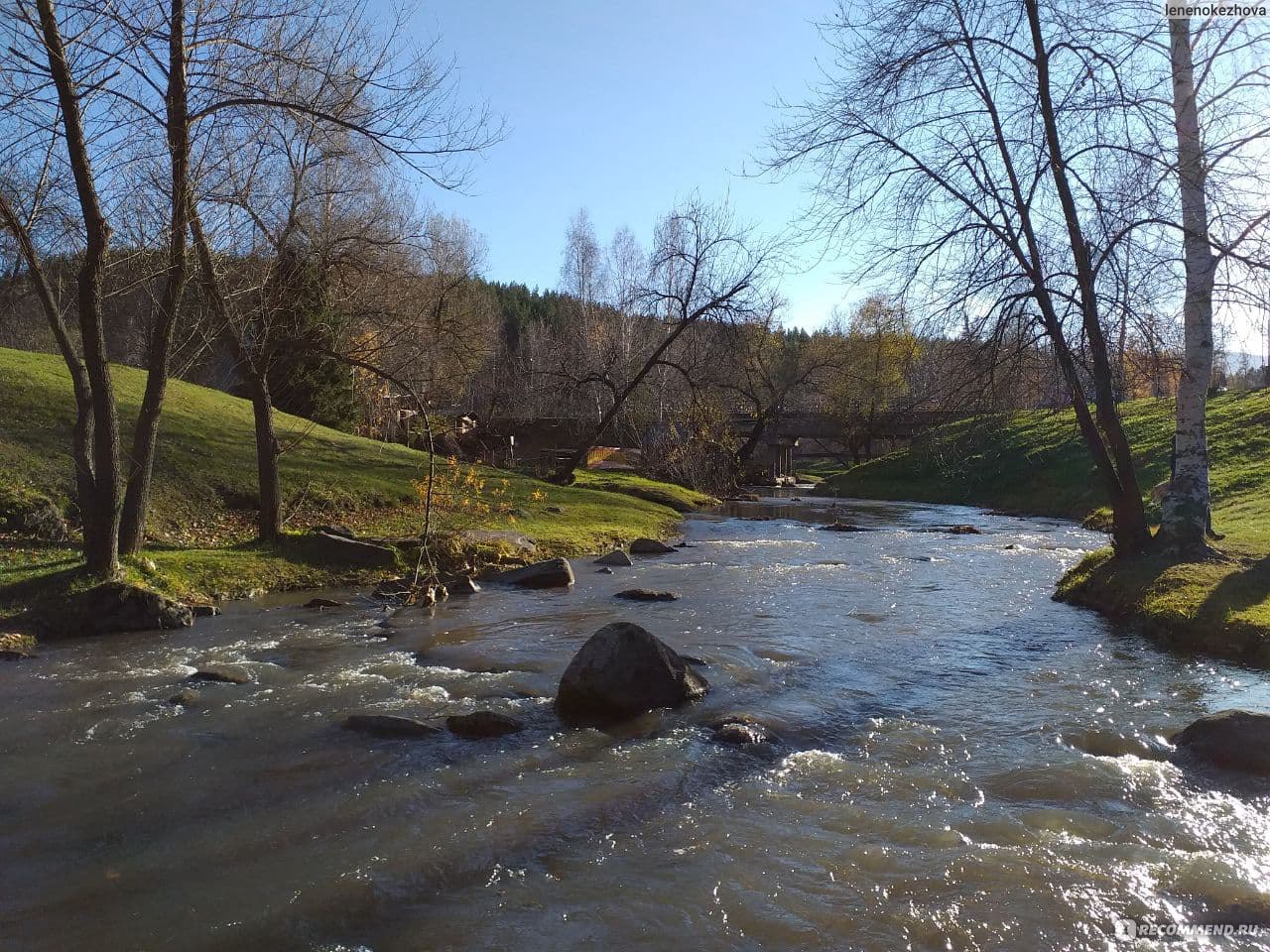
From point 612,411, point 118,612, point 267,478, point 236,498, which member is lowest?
point 118,612

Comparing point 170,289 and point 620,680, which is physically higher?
point 170,289

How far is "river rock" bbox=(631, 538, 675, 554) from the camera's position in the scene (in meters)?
18.4

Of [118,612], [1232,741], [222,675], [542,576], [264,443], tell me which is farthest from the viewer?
[264,443]

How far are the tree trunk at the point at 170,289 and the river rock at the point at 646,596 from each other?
700 cm

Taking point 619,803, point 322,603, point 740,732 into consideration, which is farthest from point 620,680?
point 322,603

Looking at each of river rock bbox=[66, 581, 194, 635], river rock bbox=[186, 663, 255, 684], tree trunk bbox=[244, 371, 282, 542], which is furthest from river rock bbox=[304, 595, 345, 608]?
river rock bbox=[186, 663, 255, 684]

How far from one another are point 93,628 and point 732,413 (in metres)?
36.7

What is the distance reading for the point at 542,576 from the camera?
46.5ft

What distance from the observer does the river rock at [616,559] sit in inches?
655

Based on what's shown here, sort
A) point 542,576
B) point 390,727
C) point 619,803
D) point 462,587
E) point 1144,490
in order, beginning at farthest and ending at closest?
point 1144,490, point 542,576, point 462,587, point 390,727, point 619,803

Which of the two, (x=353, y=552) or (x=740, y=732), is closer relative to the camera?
(x=740, y=732)

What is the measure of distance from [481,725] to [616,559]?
9.83 meters

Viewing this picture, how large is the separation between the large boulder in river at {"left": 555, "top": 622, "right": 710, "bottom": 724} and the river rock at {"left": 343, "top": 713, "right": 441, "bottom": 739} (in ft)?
3.82

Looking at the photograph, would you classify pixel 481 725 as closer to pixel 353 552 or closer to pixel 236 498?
pixel 353 552
